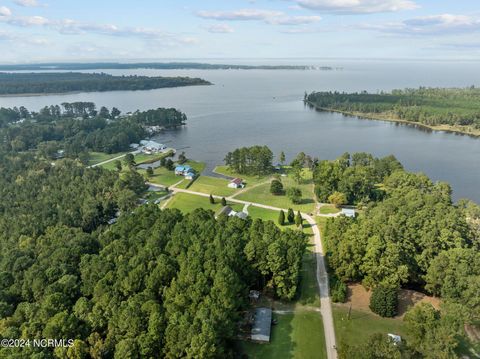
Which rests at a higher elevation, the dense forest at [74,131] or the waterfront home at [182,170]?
the dense forest at [74,131]

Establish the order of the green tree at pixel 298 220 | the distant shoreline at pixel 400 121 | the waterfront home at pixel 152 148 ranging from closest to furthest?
the green tree at pixel 298 220, the waterfront home at pixel 152 148, the distant shoreline at pixel 400 121

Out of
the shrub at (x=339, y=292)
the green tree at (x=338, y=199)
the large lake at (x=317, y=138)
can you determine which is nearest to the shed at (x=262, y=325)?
the shrub at (x=339, y=292)

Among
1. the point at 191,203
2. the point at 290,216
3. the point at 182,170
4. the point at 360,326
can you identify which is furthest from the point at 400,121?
the point at 360,326

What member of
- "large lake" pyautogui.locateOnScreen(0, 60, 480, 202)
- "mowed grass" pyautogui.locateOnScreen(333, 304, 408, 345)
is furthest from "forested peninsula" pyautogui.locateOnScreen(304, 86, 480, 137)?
"mowed grass" pyautogui.locateOnScreen(333, 304, 408, 345)

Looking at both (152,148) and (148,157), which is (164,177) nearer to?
(148,157)

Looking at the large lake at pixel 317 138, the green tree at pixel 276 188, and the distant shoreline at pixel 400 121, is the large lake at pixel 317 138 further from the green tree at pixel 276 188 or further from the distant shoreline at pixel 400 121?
the green tree at pixel 276 188

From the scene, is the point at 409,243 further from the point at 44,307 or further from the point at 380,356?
the point at 44,307

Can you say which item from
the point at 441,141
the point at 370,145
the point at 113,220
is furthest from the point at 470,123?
the point at 113,220
